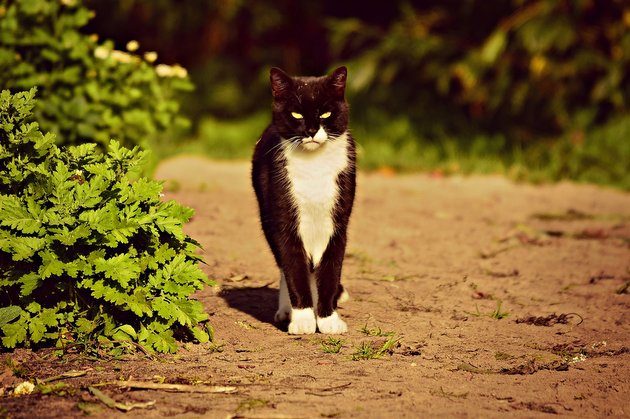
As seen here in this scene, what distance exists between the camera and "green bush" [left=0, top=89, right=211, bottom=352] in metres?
3.74

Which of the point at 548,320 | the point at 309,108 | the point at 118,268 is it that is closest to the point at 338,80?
the point at 309,108

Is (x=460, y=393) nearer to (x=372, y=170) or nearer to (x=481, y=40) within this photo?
(x=372, y=170)

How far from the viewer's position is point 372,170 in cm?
891

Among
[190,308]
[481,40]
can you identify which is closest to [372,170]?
[481,40]

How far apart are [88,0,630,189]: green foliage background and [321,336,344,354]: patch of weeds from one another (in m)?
4.70

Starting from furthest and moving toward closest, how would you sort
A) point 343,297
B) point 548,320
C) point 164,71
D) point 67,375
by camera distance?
point 164,71 → point 343,297 → point 548,320 → point 67,375

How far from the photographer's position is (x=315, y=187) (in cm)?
423

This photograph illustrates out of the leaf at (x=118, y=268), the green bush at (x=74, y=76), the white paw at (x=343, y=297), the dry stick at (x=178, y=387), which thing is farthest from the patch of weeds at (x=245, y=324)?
the green bush at (x=74, y=76)

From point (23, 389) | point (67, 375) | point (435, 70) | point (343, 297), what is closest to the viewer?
point (23, 389)

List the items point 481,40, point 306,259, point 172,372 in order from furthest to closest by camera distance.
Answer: point 481,40
point 306,259
point 172,372

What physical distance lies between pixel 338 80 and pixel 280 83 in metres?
0.28

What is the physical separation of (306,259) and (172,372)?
0.93 meters

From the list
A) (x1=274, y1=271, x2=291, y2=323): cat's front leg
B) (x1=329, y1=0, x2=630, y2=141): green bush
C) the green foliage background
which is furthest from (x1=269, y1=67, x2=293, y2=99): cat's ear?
(x1=329, y1=0, x2=630, y2=141): green bush

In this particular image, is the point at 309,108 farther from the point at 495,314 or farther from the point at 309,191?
the point at 495,314
